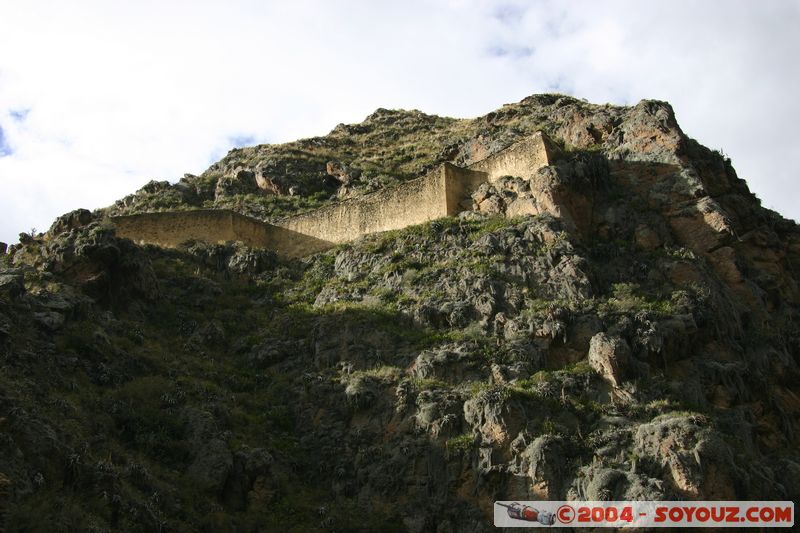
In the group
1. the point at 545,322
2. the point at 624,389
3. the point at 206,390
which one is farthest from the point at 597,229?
the point at 206,390

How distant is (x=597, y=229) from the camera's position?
1101 inches

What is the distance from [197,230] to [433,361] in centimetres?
1426

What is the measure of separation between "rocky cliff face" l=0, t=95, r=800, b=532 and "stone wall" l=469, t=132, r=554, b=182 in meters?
0.55

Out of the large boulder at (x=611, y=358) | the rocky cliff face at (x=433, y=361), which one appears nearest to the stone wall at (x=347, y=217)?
the rocky cliff face at (x=433, y=361)

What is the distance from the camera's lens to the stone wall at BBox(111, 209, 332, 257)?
32.6 m

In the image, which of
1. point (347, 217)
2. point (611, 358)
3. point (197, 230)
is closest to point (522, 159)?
point (347, 217)

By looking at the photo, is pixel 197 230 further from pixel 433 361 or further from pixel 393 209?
pixel 433 361

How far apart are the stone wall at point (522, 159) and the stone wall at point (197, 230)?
22.2ft

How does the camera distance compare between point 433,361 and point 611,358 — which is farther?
point 433,361

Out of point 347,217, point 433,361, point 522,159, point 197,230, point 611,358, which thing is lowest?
point 611,358

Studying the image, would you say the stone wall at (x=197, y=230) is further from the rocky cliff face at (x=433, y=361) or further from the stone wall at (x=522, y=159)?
the stone wall at (x=522, y=159)

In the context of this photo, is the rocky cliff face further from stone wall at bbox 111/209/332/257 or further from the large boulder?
stone wall at bbox 111/209/332/257

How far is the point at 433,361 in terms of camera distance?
72.7 ft

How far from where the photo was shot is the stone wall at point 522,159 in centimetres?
3027
